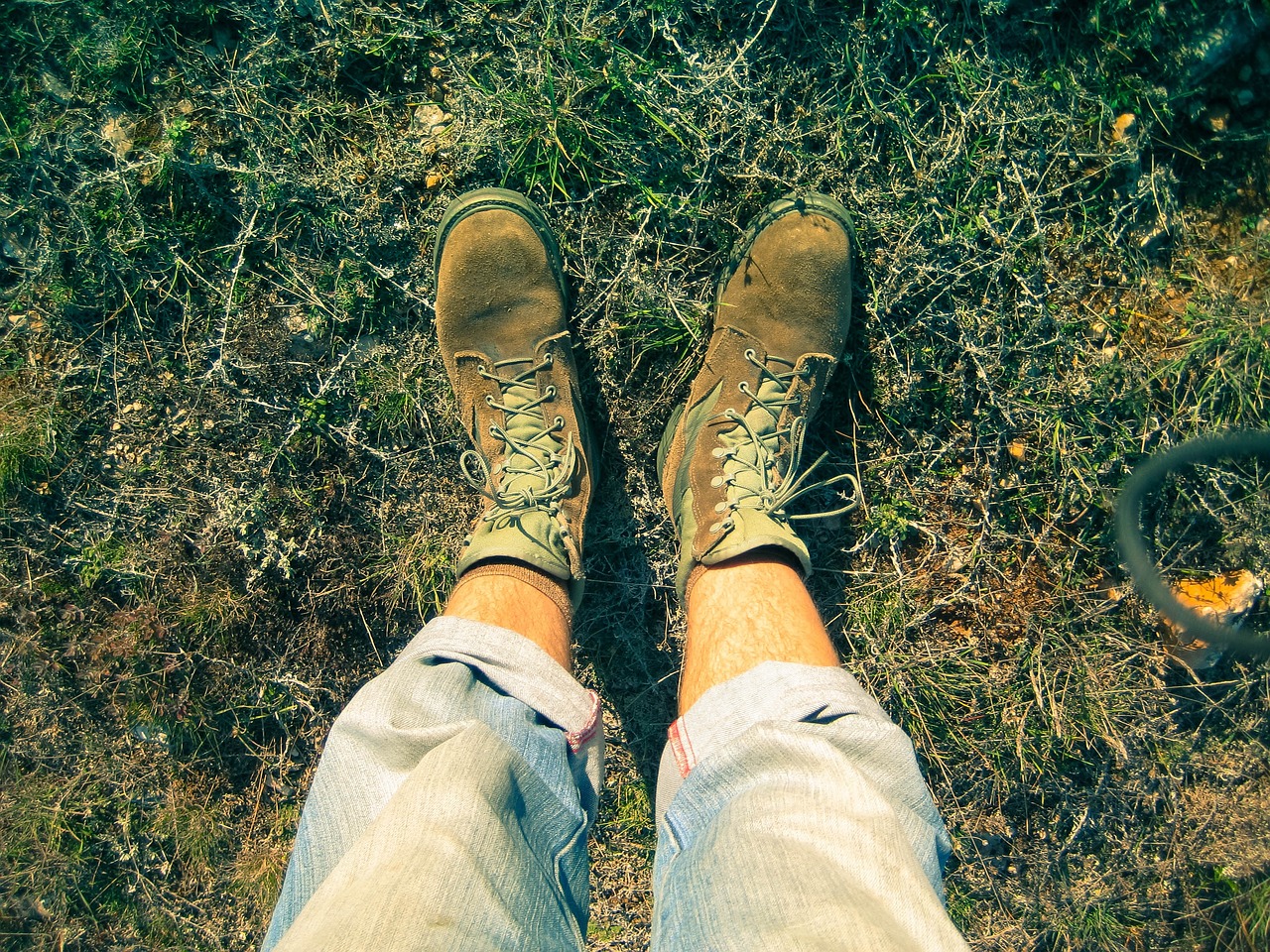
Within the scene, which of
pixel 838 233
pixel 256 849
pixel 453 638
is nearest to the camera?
pixel 453 638

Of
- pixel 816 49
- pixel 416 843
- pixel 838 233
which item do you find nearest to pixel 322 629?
pixel 416 843

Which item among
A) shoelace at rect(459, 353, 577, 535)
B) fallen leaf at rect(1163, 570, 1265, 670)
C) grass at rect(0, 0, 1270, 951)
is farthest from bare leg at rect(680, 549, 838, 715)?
fallen leaf at rect(1163, 570, 1265, 670)

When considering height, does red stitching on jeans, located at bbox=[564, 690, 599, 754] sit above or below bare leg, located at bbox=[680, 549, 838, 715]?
below

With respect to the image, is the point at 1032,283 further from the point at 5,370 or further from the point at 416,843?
the point at 5,370

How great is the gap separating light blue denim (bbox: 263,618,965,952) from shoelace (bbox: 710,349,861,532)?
539 millimetres

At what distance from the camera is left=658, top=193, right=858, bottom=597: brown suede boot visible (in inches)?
80.2

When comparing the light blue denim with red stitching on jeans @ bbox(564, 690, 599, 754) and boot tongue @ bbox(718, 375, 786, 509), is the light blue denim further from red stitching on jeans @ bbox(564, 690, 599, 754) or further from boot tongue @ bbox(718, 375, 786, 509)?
boot tongue @ bbox(718, 375, 786, 509)

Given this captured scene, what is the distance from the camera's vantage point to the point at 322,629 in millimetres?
2250

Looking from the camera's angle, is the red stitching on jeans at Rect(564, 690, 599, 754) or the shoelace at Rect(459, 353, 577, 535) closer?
the red stitching on jeans at Rect(564, 690, 599, 754)

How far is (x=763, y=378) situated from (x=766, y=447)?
194 millimetres

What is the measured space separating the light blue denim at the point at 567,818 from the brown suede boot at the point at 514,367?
1.37ft

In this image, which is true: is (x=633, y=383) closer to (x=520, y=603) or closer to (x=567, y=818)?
(x=520, y=603)

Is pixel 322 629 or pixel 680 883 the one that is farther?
pixel 322 629

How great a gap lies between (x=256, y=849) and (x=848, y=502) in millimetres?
2075
